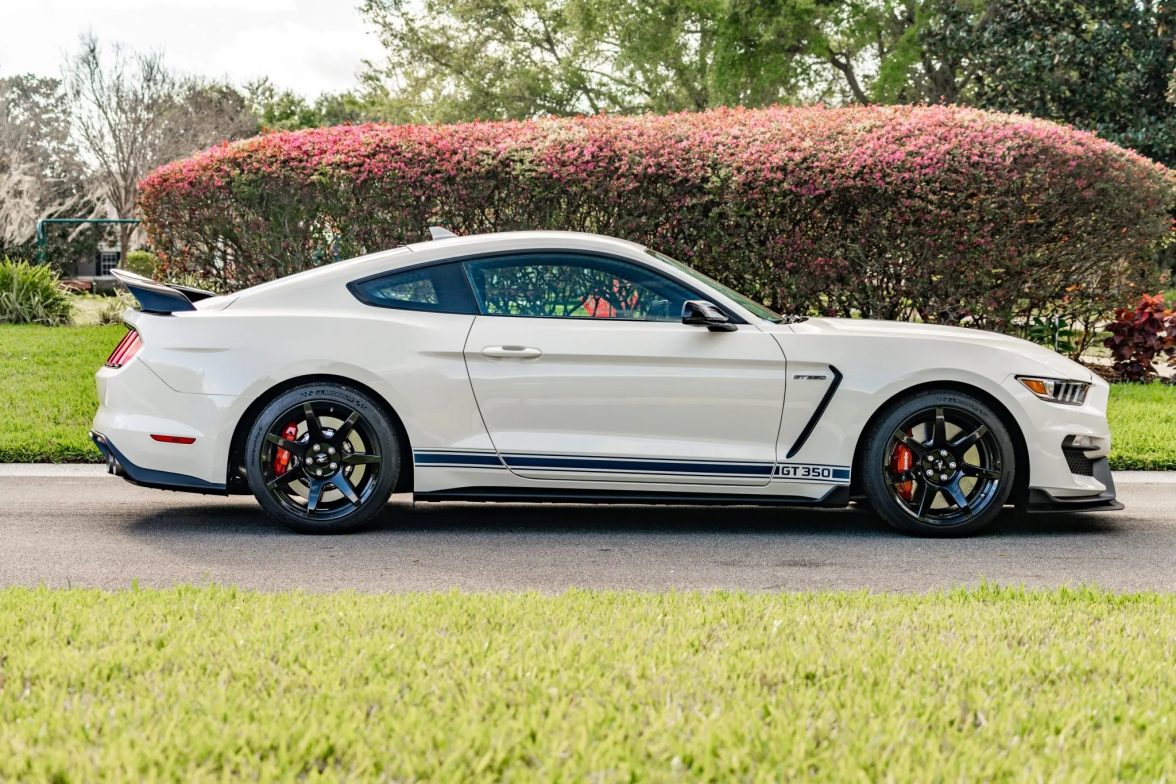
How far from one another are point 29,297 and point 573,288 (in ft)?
41.4

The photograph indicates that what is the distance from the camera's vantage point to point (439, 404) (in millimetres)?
5984

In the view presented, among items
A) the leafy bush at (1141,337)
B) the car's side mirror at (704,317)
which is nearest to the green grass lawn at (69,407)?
the leafy bush at (1141,337)

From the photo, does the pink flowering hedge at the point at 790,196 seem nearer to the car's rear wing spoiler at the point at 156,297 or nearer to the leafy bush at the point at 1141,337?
the leafy bush at the point at 1141,337

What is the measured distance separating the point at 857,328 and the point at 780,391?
60 centimetres

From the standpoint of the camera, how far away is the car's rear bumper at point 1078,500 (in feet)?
20.1

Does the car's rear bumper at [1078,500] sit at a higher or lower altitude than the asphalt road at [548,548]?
higher

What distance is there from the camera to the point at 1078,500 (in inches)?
242

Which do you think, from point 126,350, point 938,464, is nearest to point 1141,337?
point 938,464

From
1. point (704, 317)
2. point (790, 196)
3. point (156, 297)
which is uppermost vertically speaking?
point (790, 196)

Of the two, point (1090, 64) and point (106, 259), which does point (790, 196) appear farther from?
point (106, 259)

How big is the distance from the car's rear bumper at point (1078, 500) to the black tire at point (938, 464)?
0.46 feet

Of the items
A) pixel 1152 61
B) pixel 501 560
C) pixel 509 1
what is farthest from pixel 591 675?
pixel 509 1

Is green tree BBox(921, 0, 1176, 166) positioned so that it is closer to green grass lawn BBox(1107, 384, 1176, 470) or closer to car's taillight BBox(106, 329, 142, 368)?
green grass lawn BBox(1107, 384, 1176, 470)

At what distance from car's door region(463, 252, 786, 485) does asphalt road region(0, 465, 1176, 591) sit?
42 centimetres
